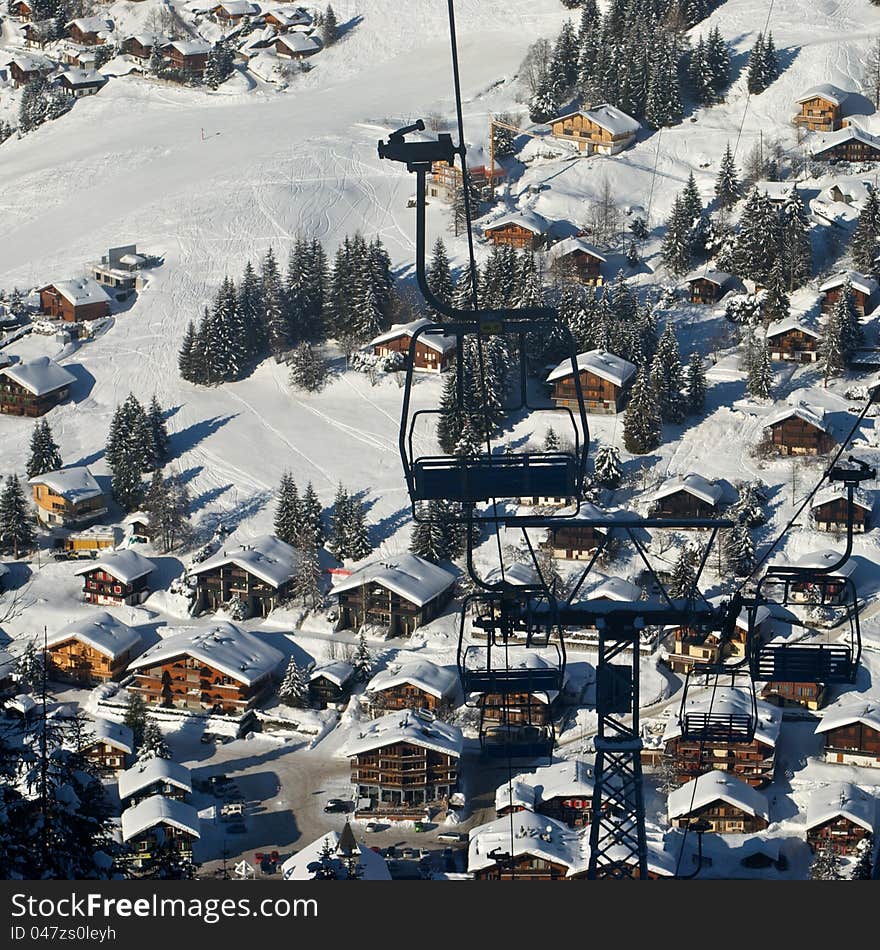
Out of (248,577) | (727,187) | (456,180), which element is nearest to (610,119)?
(456,180)

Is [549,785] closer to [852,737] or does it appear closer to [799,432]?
[852,737]

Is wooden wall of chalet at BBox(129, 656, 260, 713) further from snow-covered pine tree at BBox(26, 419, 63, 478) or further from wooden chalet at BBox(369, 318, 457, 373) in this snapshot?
wooden chalet at BBox(369, 318, 457, 373)

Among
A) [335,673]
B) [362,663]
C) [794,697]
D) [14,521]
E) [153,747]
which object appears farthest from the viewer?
[14,521]

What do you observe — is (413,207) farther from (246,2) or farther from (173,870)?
(173,870)

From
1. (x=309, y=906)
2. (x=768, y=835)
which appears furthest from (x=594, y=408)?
(x=309, y=906)

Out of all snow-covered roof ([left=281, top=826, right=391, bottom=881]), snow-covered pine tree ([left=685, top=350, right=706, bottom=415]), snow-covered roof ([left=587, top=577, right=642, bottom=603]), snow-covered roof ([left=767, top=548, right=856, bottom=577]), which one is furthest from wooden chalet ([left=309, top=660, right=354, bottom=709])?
snow-covered pine tree ([left=685, top=350, right=706, bottom=415])

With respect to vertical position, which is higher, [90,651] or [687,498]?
[687,498]
